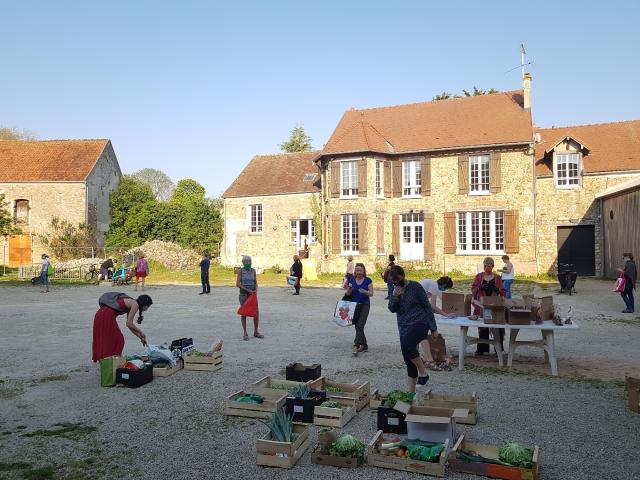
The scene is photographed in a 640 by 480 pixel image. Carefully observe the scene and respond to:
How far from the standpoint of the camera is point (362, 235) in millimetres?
28500

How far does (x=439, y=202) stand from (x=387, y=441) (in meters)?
23.7

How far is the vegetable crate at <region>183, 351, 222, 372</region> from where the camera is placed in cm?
839

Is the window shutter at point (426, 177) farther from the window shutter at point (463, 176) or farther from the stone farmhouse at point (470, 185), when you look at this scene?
the window shutter at point (463, 176)

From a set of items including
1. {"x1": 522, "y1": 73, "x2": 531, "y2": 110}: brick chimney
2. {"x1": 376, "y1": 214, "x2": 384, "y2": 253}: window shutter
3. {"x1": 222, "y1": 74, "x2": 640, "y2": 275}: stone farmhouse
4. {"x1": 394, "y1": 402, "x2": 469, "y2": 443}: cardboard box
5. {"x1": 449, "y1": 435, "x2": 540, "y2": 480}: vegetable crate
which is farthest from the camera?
{"x1": 376, "y1": 214, "x2": 384, "y2": 253}: window shutter

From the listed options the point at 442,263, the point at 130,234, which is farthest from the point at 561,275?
the point at 130,234

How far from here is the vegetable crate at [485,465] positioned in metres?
4.53

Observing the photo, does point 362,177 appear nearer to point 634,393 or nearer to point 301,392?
point 634,393

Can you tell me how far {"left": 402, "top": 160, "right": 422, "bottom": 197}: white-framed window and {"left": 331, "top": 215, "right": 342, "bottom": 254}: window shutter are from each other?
3713mm

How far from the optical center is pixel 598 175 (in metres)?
26.4

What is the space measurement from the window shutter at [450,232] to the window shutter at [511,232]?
2.46 meters

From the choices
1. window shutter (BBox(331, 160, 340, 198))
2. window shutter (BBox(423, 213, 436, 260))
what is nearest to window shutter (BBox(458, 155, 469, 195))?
window shutter (BBox(423, 213, 436, 260))

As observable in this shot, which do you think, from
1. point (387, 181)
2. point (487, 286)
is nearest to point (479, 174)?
point (387, 181)

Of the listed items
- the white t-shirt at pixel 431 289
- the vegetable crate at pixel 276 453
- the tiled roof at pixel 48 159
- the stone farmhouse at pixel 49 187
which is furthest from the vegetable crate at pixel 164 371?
the tiled roof at pixel 48 159

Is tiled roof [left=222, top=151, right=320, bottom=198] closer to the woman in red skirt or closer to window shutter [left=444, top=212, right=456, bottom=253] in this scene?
window shutter [left=444, top=212, right=456, bottom=253]
